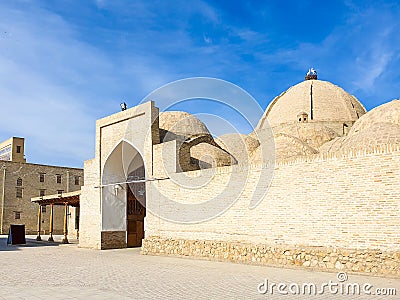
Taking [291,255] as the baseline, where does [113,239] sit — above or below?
below

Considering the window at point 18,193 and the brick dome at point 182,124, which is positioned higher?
the brick dome at point 182,124

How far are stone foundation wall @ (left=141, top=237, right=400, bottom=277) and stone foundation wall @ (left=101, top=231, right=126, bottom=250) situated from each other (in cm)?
357

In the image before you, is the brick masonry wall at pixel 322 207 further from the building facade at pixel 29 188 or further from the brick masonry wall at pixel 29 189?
the brick masonry wall at pixel 29 189

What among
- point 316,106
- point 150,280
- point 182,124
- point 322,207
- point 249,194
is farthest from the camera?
point 316,106

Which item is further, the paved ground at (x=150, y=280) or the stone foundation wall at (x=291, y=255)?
the stone foundation wall at (x=291, y=255)

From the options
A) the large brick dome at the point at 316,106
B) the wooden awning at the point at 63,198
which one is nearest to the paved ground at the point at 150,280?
the wooden awning at the point at 63,198

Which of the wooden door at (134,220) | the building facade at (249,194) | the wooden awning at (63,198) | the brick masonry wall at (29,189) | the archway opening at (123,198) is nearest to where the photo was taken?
the building facade at (249,194)

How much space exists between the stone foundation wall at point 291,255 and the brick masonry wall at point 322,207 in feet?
0.27

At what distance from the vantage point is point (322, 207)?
419 inches

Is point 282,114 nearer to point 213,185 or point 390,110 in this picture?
point 390,110

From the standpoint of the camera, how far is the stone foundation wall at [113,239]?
→ 17750 millimetres

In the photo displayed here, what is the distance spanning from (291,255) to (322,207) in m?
1.44

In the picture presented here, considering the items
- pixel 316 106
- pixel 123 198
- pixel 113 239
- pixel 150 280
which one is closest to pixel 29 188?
pixel 123 198

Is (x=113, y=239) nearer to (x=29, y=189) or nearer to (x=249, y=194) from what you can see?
(x=249, y=194)
